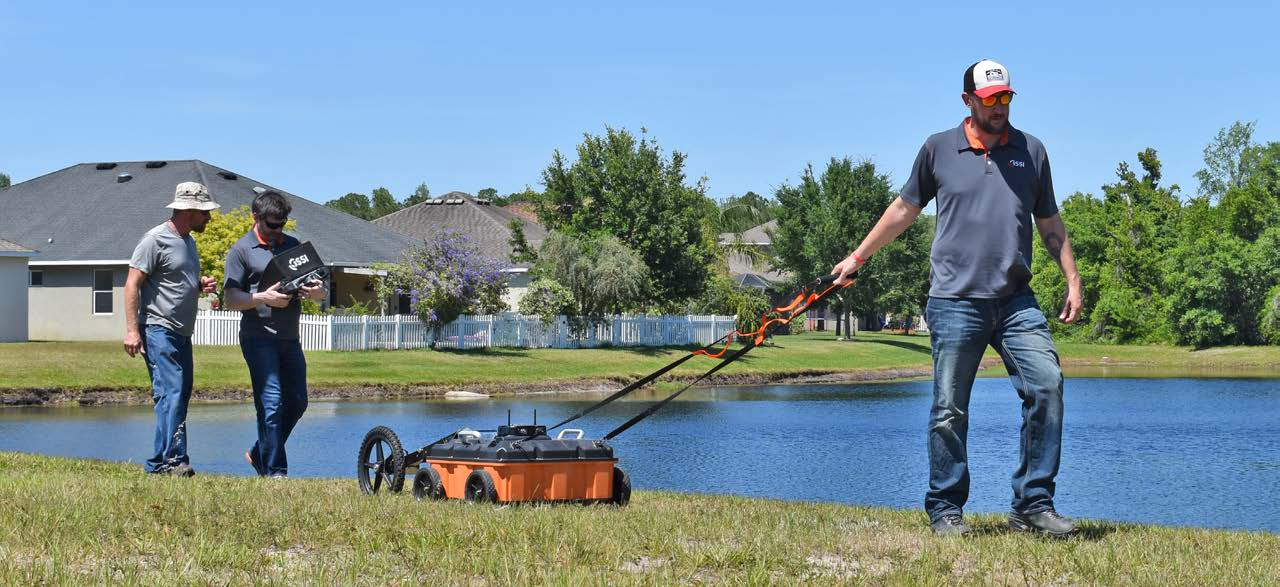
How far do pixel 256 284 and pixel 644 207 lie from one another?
1733 inches

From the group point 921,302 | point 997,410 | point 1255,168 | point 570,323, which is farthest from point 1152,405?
point 1255,168

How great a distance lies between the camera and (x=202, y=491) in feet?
26.5

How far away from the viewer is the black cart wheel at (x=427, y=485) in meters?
8.69

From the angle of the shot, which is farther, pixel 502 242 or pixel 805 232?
pixel 805 232

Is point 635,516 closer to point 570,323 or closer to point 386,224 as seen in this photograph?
point 570,323

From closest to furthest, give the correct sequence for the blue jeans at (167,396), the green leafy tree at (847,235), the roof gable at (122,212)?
the blue jeans at (167,396) < the roof gable at (122,212) < the green leafy tree at (847,235)

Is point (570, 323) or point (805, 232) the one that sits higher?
point (805, 232)

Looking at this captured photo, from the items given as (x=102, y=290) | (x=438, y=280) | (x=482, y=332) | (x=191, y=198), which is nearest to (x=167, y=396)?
(x=191, y=198)

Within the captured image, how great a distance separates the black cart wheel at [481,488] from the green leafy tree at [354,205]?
128 metres

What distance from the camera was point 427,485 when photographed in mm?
8812

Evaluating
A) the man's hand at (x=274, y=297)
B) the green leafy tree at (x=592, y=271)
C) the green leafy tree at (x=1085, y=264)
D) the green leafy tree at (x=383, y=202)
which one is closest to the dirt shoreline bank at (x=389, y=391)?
the green leafy tree at (x=592, y=271)

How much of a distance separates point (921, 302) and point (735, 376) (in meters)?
30.8

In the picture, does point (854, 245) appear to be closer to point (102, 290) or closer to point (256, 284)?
point (102, 290)

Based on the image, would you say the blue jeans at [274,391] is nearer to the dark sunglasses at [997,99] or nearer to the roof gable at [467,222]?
the dark sunglasses at [997,99]
